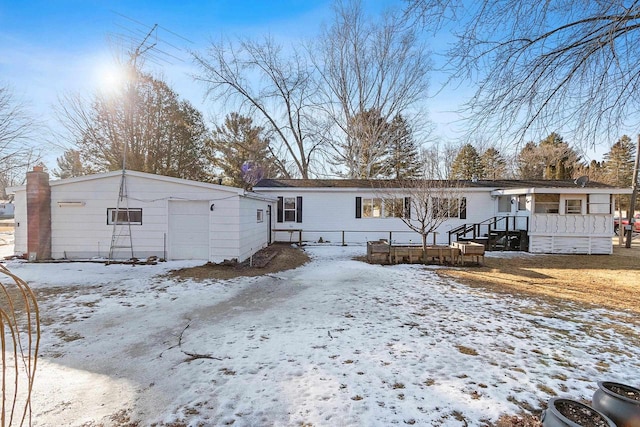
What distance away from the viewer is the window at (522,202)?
1397cm

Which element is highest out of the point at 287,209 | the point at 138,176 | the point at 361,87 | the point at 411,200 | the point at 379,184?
the point at 361,87

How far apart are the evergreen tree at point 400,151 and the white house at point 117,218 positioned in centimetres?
1616

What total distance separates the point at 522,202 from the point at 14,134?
22731 millimetres

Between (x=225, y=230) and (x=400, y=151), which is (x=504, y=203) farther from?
(x=225, y=230)

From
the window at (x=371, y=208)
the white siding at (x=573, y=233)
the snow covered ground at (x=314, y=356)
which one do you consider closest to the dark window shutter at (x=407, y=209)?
the window at (x=371, y=208)

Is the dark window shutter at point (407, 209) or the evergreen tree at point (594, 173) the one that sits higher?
the evergreen tree at point (594, 173)

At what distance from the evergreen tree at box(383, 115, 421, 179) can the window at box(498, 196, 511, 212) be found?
7.92 metres

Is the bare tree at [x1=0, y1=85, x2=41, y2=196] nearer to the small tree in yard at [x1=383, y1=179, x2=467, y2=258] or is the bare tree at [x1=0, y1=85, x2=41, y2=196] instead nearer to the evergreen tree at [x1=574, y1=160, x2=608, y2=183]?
the small tree in yard at [x1=383, y1=179, x2=467, y2=258]

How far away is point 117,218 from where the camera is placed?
10.1 meters

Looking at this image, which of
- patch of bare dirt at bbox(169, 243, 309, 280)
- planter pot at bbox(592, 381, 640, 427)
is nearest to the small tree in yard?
patch of bare dirt at bbox(169, 243, 309, 280)

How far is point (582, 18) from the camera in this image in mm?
3666

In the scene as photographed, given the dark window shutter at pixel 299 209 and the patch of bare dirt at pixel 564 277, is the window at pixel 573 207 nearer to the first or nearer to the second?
the patch of bare dirt at pixel 564 277

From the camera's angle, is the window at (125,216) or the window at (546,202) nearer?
the window at (125,216)

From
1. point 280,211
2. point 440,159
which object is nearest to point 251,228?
point 280,211
